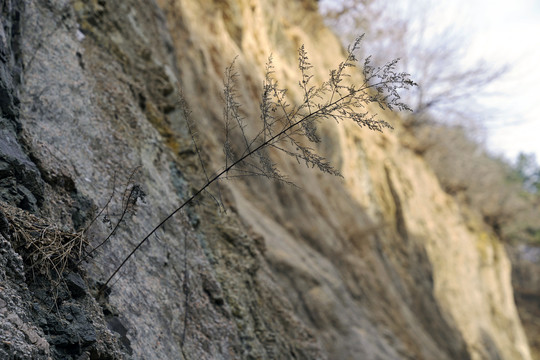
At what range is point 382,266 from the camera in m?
12.5

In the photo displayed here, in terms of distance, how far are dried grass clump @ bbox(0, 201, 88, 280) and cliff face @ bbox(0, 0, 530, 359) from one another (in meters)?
0.09

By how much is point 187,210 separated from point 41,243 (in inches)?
95.7

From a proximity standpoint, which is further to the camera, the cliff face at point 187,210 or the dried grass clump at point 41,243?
the cliff face at point 187,210

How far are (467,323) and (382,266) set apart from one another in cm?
556

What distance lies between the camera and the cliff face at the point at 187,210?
12.3 feet

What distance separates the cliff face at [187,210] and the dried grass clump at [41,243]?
0.31 feet

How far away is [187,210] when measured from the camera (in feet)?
17.9

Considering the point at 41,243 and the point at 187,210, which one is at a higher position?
the point at 187,210

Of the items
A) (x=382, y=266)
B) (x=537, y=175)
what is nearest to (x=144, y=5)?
(x=382, y=266)

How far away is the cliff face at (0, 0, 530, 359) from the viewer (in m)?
3.75

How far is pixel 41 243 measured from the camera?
305 cm

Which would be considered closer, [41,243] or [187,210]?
[41,243]

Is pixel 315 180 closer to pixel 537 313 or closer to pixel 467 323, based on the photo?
pixel 467 323

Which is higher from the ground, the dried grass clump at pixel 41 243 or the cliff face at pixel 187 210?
the cliff face at pixel 187 210
